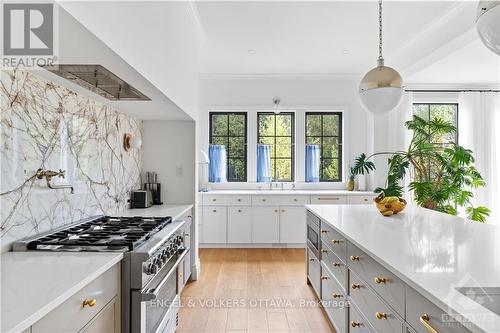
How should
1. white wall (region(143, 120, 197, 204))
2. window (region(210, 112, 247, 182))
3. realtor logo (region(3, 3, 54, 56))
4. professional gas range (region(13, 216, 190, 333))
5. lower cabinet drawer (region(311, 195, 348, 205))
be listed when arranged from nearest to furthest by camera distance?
realtor logo (region(3, 3, 54, 56))
professional gas range (region(13, 216, 190, 333))
white wall (region(143, 120, 197, 204))
lower cabinet drawer (region(311, 195, 348, 205))
window (region(210, 112, 247, 182))

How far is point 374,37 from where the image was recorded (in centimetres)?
408

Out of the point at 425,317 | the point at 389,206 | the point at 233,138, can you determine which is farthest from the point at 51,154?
the point at 233,138

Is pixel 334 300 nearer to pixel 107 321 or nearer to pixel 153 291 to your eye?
pixel 153 291

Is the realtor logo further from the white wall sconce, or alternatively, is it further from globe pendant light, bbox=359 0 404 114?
globe pendant light, bbox=359 0 404 114

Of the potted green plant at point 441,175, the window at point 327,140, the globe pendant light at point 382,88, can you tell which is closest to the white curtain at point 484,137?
the potted green plant at point 441,175

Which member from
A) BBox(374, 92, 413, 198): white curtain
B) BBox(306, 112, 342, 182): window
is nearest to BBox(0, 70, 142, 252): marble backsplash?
BBox(306, 112, 342, 182): window

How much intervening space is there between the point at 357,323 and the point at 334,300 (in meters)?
0.55

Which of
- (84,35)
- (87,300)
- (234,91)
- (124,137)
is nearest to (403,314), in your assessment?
(87,300)

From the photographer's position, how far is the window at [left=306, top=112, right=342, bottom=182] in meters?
5.91

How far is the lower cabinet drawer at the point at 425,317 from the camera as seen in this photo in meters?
1.04

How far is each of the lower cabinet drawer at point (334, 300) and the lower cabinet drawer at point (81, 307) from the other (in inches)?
55.8

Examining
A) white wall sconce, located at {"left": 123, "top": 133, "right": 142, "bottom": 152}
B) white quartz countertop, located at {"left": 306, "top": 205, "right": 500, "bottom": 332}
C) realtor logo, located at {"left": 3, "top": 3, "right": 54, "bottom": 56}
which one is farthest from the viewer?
white wall sconce, located at {"left": 123, "top": 133, "right": 142, "bottom": 152}

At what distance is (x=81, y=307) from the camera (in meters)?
1.23

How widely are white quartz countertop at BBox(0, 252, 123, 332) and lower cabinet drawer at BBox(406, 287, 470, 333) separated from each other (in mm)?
1185
